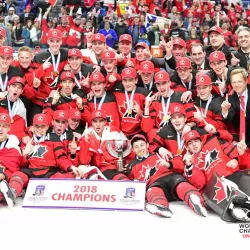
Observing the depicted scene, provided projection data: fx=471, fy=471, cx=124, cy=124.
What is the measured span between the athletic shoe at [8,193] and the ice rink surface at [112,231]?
86 mm

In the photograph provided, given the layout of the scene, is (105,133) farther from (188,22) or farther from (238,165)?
(188,22)

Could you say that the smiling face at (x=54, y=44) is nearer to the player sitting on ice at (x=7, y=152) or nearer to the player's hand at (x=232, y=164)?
the player sitting on ice at (x=7, y=152)

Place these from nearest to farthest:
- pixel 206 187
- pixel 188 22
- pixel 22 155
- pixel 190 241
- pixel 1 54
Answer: pixel 190 241
pixel 206 187
pixel 22 155
pixel 1 54
pixel 188 22

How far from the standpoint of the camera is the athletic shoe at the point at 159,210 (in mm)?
4633

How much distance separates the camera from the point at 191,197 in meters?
4.79

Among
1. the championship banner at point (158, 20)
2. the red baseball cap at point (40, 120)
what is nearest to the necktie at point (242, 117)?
the red baseball cap at point (40, 120)

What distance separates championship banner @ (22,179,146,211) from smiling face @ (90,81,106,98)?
1.51 meters

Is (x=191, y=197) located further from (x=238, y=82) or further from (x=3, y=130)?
(x=3, y=130)

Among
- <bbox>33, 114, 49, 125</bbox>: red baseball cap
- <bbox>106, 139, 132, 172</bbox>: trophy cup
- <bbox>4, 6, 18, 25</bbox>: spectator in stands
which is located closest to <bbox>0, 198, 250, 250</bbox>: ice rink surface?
<bbox>106, 139, 132, 172</bbox>: trophy cup

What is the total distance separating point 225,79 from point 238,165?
1525mm

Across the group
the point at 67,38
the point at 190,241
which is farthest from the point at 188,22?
the point at 190,241

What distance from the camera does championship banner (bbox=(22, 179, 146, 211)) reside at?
191 inches

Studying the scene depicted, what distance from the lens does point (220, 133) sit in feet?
18.1

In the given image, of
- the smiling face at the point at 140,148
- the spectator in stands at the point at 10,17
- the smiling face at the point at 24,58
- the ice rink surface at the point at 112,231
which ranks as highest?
the smiling face at the point at 24,58
